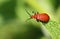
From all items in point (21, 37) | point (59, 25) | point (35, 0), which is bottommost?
point (21, 37)

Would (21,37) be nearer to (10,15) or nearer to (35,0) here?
(10,15)

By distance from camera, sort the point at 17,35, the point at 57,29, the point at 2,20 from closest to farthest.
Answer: the point at 57,29, the point at 17,35, the point at 2,20

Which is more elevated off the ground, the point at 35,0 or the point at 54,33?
the point at 35,0

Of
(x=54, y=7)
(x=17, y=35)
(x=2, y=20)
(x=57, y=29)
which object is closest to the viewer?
(x=57, y=29)

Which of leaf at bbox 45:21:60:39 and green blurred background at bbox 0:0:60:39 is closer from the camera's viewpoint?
leaf at bbox 45:21:60:39

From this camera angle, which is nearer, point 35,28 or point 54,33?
point 54,33

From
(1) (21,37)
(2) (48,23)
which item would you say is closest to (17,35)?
(1) (21,37)

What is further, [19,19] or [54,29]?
[19,19]

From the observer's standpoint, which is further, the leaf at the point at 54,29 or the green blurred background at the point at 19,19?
the green blurred background at the point at 19,19
